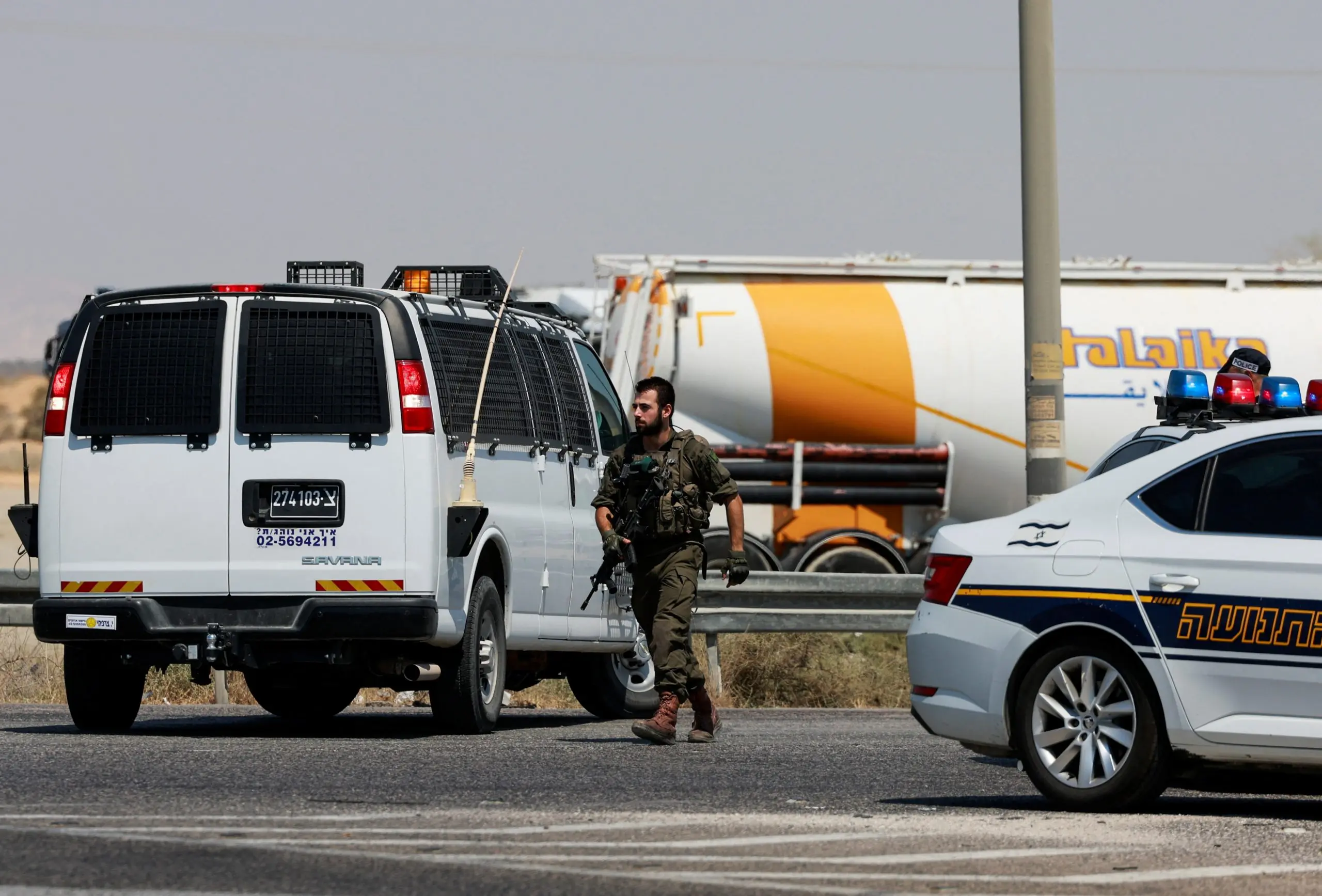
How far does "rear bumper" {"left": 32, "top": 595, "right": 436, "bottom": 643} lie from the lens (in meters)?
10.8

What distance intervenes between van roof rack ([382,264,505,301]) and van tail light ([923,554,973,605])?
4195mm

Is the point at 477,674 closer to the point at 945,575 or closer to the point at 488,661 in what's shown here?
the point at 488,661

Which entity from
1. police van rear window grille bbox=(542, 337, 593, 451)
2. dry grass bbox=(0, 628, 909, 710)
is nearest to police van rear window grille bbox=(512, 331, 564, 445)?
police van rear window grille bbox=(542, 337, 593, 451)

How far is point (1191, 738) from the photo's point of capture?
8266 millimetres

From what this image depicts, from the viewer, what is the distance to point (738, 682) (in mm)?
16328

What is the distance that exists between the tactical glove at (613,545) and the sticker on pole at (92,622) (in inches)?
95.3

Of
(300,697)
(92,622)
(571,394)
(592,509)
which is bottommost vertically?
(300,697)

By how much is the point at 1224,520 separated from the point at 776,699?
8051 millimetres

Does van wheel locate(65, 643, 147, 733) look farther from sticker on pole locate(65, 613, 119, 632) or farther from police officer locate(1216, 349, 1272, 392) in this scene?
police officer locate(1216, 349, 1272, 392)

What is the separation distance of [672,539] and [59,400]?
10.3ft

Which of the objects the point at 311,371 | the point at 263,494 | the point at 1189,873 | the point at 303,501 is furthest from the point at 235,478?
the point at 1189,873

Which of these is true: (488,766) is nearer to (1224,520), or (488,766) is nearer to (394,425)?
(394,425)

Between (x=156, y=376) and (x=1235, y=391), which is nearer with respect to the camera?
(x=1235, y=391)

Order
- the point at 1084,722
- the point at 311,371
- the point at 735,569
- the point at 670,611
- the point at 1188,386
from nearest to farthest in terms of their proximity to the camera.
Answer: the point at 1084,722
the point at 1188,386
the point at 311,371
the point at 735,569
the point at 670,611
